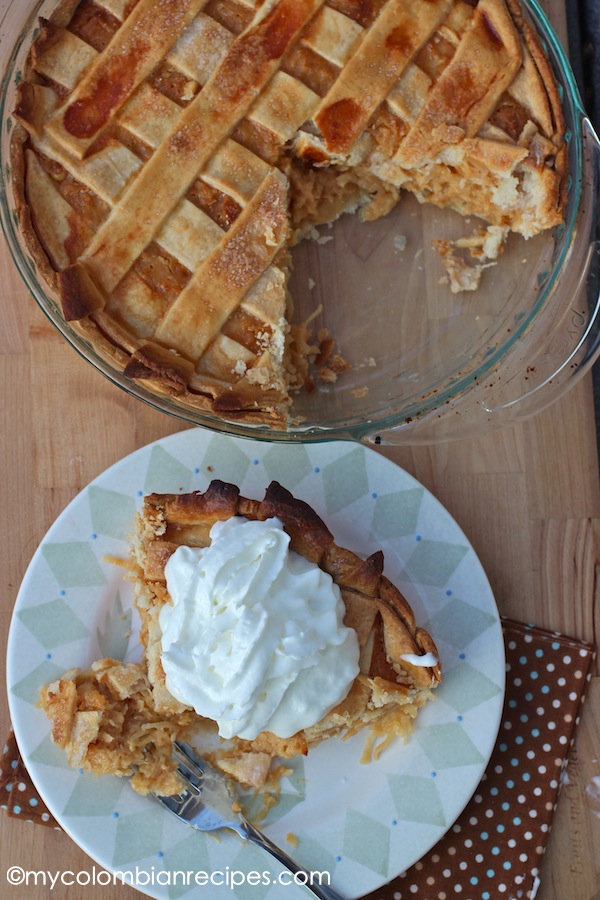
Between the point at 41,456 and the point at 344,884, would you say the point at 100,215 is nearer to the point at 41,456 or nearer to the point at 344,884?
the point at 41,456

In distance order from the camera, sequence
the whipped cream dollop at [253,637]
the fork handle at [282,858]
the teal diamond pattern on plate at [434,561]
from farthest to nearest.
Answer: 1. the teal diamond pattern on plate at [434,561]
2. the fork handle at [282,858]
3. the whipped cream dollop at [253,637]

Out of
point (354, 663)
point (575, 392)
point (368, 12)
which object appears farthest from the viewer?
point (575, 392)

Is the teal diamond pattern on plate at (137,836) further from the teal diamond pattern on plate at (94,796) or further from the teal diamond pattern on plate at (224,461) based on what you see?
the teal diamond pattern on plate at (224,461)

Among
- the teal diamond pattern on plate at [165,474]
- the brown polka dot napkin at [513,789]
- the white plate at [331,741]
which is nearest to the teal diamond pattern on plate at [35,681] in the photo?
the white plate at [331,741]

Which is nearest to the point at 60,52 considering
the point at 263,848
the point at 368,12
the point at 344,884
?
the point at 368,12

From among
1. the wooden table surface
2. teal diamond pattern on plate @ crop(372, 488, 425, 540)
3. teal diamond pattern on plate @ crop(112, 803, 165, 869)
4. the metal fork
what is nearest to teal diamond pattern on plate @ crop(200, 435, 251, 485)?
the wooden table surface
